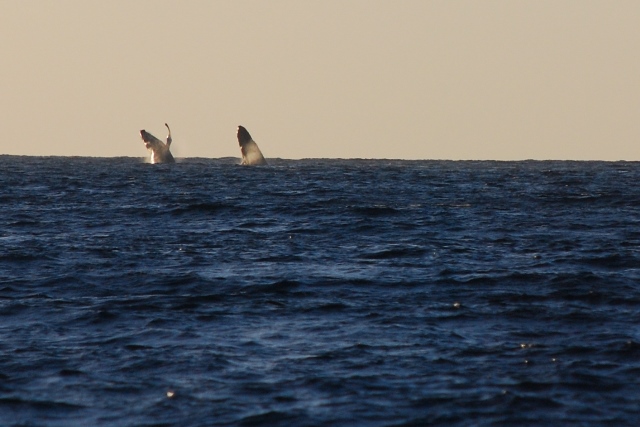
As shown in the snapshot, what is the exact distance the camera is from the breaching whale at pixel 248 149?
9005 centimetres

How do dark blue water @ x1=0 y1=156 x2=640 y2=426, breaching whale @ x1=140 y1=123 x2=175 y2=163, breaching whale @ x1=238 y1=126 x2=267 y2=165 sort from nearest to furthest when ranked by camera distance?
1. dark blue water @ x1=0 y1=156 x2=640 y2=426
2. breaching whale @ x1=238 y1=126 x2=267 y2=165
3. breaching whale @ x1=140 y1=123 x2=175 y2=163

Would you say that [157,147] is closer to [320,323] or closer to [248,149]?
[248,149]

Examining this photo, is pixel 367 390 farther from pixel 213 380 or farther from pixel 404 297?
pixel 404 297

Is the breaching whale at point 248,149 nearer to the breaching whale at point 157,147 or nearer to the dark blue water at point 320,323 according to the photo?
the breaching whale at point 157,147

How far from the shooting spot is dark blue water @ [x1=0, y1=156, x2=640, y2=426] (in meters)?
12.1

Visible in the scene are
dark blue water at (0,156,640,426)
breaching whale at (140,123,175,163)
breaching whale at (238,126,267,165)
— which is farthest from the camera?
breaching whale at (140,123,175,163)

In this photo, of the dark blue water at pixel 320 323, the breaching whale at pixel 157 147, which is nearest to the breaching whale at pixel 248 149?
the breaching whale at pixel 157 147

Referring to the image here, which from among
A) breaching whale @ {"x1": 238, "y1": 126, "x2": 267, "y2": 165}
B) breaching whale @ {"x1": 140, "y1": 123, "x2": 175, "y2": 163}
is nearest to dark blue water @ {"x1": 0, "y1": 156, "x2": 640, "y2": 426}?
breaching whale @ {"x1": 238, "y1": 126, "x2": 267, "y2": 165}

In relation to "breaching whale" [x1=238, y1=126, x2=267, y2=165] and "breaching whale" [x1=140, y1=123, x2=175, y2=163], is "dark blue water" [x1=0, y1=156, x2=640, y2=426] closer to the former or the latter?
"breaching whale" [x1=238, y1=126, x2=267, y2=165]

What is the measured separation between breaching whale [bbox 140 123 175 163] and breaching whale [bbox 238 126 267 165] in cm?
618

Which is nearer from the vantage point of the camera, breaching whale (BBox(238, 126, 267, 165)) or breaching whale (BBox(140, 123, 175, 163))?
breaching whale (BBox(238, 126, 267, 165))

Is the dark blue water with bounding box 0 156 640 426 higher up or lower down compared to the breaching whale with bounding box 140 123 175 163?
lower down

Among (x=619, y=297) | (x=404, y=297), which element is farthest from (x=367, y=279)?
(x=619, y=297)

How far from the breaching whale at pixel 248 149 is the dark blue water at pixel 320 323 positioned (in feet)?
189
